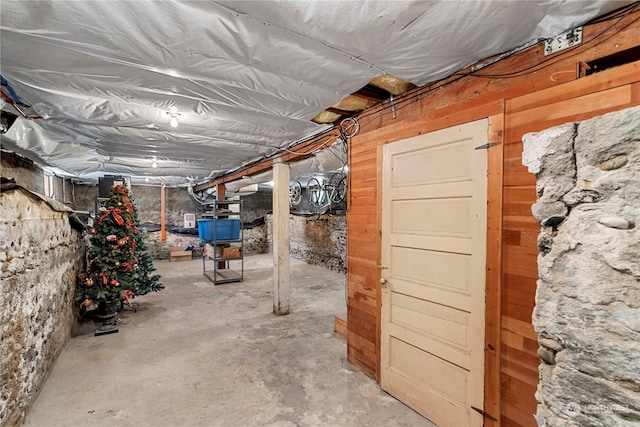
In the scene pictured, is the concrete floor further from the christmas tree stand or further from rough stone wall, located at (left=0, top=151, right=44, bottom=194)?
rough stone wall, located at (left=0, top=151, right=44, bottom=194)

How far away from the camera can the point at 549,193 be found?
1046mm

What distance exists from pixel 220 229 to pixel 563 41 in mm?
5487

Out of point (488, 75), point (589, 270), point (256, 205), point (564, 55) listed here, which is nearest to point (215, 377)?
point (589, 270)

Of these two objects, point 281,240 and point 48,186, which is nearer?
point 281,240

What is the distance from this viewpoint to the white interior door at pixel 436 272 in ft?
5.27

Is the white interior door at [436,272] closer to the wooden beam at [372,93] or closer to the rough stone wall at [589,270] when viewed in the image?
the wooden beam at [372,93]

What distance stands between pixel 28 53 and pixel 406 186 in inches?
88.5

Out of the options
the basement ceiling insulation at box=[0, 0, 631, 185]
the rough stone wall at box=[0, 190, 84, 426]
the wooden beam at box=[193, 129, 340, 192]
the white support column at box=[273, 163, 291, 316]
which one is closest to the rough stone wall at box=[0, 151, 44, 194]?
the basement ceiling insulation at box=[0, 0, 631, 185]

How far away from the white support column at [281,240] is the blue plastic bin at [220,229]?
230 centimetres

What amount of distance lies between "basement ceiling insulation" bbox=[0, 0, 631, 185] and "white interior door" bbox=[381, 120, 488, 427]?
1.68 ft

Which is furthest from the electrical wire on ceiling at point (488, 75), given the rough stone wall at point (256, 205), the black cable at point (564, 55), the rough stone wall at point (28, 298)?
the rough stone wall at point (256, 205)

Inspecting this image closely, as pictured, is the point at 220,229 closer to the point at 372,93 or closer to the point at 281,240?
the point at 281,240

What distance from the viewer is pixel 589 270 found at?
A: 36.4 inches

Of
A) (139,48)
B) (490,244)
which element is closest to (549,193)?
(490,244)
